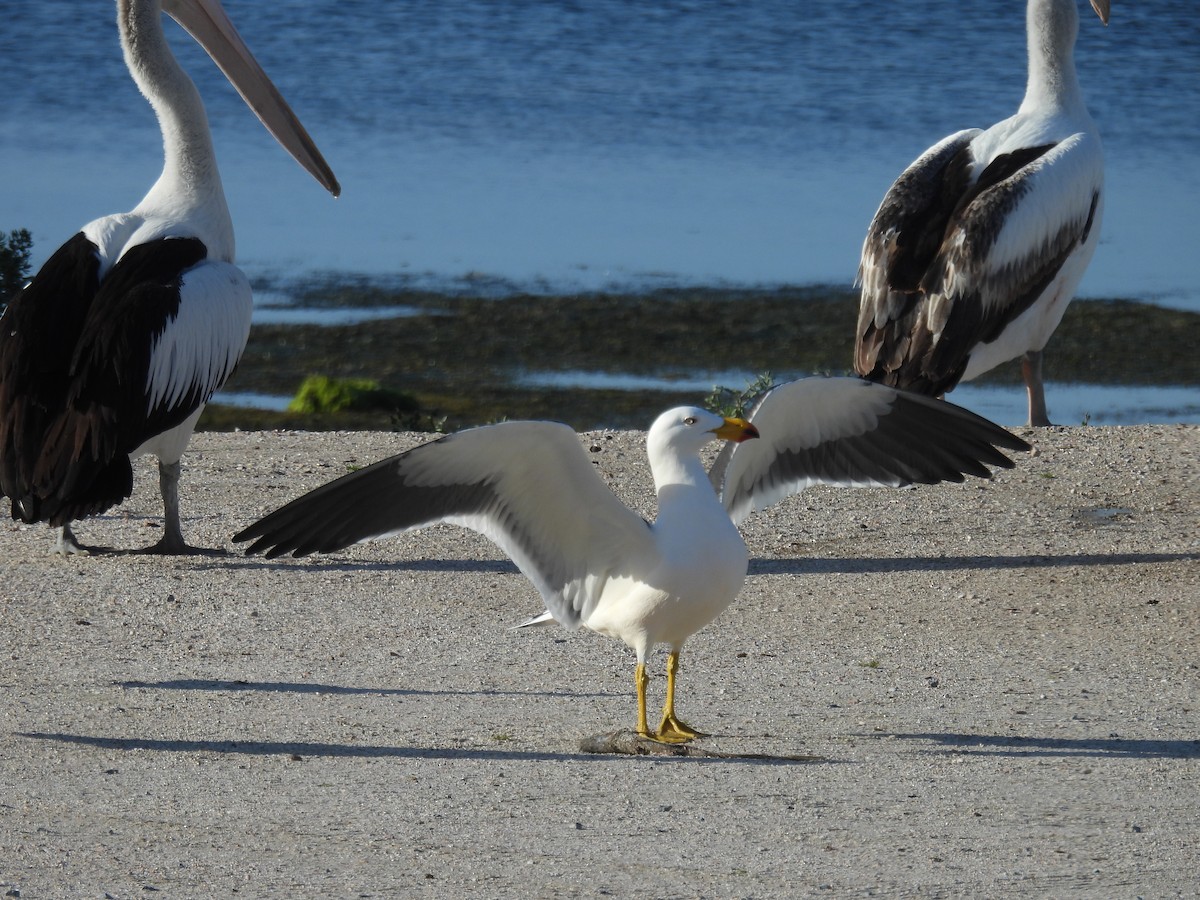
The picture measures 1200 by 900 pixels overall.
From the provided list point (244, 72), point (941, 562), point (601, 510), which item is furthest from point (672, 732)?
point (244, 72)

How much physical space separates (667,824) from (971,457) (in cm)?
159

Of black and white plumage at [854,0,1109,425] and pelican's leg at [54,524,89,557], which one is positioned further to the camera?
black and white plumage at [854,0,1109,425]

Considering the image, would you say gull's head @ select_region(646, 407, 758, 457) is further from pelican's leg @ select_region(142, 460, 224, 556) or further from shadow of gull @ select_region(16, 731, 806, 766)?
pelican's leg @ select_region(142, 460, 224, 556)

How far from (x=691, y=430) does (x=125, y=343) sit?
2812mm

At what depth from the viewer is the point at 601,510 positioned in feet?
16.1

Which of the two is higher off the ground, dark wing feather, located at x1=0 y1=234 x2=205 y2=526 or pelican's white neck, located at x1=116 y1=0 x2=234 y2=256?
pelican's white neck, located at x1=116 y1=0 x2=234 y2=256

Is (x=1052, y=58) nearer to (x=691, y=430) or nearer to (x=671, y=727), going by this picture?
(x=691, y=430)

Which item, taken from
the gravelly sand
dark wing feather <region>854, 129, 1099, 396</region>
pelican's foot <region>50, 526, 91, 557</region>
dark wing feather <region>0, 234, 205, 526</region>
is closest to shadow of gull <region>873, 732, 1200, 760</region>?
the gravelly sand

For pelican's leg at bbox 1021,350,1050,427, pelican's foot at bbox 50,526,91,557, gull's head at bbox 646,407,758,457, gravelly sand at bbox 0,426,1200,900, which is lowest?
pelican's leg at bbox 1021,350,1050,427

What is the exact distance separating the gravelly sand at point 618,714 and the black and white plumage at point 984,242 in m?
0.62

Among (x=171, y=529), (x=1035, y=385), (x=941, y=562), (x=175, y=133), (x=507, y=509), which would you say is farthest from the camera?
(x=1035, y=385)

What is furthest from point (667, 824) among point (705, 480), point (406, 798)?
point (705, 480)

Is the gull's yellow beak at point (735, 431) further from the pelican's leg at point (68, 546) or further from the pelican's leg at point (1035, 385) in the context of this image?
the pelican's leg at point (1035, 385)

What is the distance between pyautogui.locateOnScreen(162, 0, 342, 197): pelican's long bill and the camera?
28.1 ft
